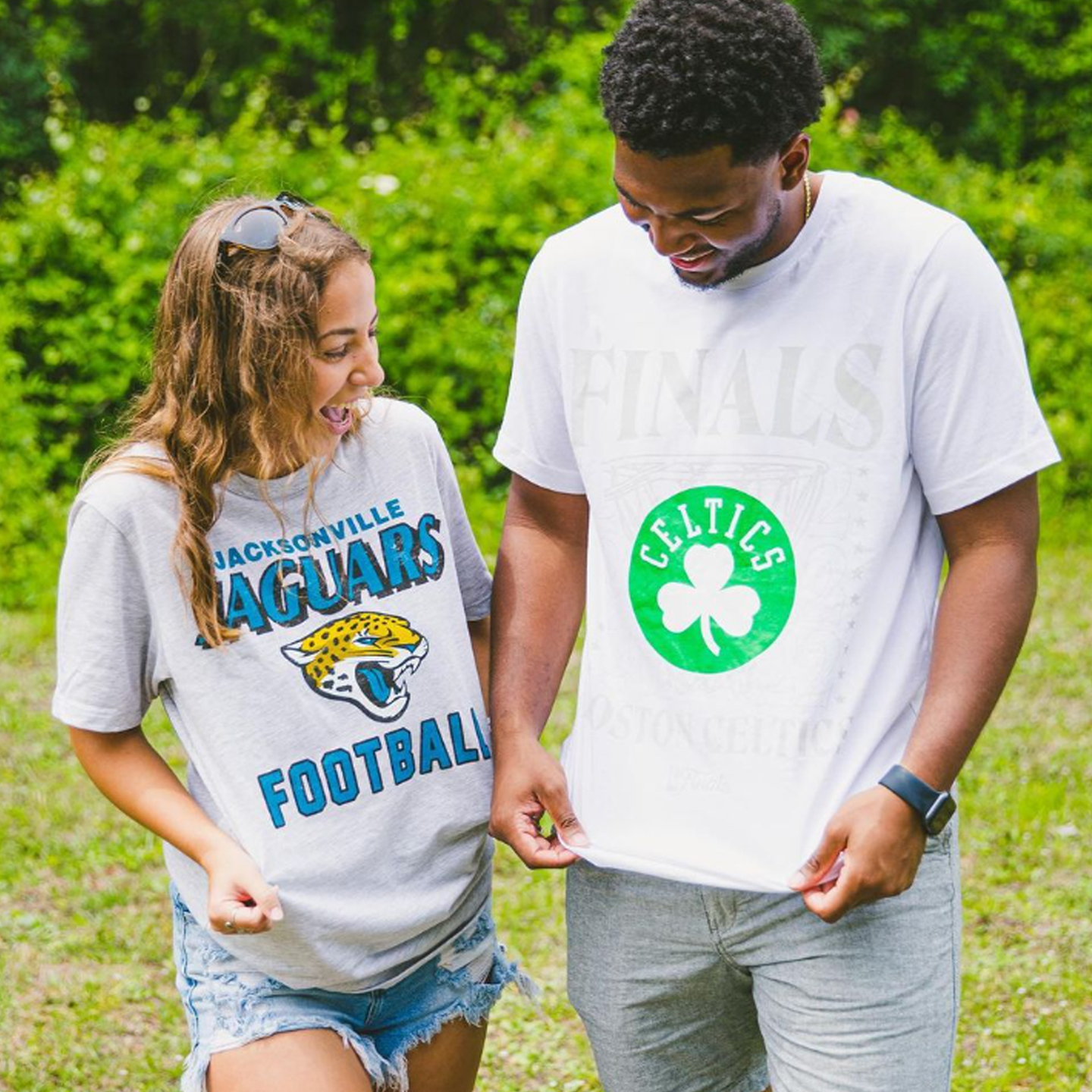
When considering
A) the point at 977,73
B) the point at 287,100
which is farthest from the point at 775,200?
the point at 977,73

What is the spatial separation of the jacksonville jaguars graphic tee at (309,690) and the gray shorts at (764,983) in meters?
0.26

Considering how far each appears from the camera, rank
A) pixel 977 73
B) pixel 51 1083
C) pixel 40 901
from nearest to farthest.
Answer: pixel 51 1083 → pixel 40 901 → pixel 977 73

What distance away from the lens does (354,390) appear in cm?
233

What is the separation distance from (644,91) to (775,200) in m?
0.22

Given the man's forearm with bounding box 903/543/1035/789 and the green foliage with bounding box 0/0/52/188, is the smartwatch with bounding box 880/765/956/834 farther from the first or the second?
the green foliage with bounding box 0/0/52/188

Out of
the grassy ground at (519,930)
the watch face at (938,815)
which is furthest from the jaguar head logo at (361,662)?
the grassy ground at (519,930)

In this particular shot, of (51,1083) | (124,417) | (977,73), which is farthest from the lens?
(977,73)

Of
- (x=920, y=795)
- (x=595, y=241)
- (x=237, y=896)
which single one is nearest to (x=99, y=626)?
(x=237, y=896)

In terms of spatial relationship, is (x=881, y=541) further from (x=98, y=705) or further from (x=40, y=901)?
(x=40, y=901)

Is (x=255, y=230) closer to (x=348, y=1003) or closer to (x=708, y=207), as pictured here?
(x=708, y=207)

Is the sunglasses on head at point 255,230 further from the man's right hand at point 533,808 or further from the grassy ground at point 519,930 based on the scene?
the grassy ground at point 519,930

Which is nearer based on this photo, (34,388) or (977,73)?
(34,388)

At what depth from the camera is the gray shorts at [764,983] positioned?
2.11 m

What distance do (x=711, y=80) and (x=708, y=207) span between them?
0.15 meters
